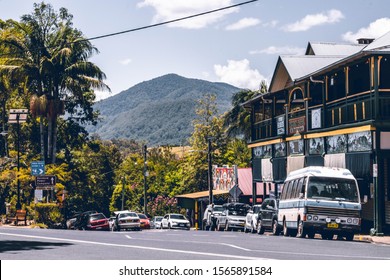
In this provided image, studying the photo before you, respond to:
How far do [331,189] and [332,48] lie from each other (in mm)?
20462

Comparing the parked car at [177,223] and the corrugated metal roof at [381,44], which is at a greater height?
the corrugated metal roof at [381,44]

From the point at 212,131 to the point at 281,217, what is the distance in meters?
50.8

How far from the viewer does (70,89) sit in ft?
209

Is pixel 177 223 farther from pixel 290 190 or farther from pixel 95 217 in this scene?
pixel 290 190

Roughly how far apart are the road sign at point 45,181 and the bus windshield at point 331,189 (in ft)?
107

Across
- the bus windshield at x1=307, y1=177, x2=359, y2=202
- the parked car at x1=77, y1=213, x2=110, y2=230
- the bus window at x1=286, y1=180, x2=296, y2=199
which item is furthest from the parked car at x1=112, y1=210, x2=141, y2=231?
the bus windshield at x1=307, y1=177, x2=359, y2=202

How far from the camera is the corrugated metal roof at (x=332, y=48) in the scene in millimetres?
48366

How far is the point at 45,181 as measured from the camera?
59.7 meters

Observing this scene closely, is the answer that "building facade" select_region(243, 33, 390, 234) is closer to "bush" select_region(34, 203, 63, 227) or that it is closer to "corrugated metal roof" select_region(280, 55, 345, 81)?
"corrugated metal roof" select_region(280, 55, 345, 81)

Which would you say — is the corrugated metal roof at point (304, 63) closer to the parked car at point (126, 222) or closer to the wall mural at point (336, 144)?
the wall mural at point (336, 144)

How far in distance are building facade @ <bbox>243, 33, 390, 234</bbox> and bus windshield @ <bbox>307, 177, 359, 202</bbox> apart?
Result: 640 millimetres

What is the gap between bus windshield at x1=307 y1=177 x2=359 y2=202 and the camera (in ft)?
100

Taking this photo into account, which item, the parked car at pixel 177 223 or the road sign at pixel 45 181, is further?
the parked car at pixel 177 223

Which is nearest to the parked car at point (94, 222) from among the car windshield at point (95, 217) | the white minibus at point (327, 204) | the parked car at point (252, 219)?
the car windshield at point (95, 217)
